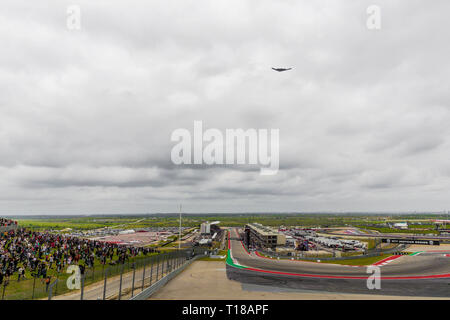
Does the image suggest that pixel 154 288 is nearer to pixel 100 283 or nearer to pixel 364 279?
pixel 100 283

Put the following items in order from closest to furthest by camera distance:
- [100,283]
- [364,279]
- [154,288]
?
[100,283], [154,288], [364,279]

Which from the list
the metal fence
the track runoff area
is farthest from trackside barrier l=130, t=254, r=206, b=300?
Answer: the track runoff area

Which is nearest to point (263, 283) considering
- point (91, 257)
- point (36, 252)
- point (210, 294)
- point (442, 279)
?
point (210, 294)

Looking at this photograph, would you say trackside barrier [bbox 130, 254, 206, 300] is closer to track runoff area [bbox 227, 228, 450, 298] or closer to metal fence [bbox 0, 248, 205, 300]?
metal fence [bbox 0, 248, 205, 300]

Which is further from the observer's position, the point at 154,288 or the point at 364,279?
the point at 364,279

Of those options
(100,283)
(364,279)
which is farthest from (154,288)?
(364,279)

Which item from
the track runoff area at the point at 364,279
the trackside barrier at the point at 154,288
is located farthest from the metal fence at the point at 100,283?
the track runoff area at the point at 364,279

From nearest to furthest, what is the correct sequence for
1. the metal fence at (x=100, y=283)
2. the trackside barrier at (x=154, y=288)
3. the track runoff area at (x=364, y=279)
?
the metal fence at (x=100, y=283), the trackside barrier at (x=154, y=288), the track runoff area at (x=364, y=279)

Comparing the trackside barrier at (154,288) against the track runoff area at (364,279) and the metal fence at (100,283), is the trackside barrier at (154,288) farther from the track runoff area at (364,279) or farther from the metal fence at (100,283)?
the track runoff area at (364,279)
